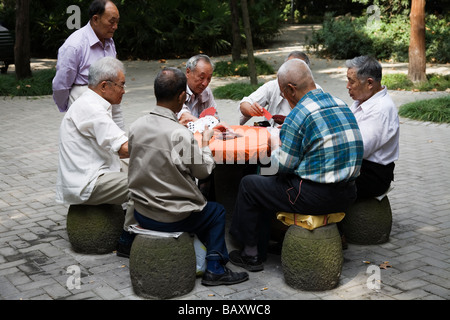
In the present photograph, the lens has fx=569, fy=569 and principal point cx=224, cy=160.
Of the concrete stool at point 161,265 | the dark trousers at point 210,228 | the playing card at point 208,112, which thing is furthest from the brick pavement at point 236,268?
the playing card at point 208,112

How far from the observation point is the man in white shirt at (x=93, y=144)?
176 inches

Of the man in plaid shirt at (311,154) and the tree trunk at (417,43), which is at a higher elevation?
the tree trunk at (417,43)

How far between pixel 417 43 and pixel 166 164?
1048 cm

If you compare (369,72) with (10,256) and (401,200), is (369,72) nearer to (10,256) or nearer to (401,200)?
(401,200)

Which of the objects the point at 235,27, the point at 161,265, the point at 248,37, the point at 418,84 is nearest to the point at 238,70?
the point at 235,27

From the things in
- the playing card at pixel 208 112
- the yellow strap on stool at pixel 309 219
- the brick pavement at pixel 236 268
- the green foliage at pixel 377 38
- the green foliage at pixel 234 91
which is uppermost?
the green foliage at pixel 377 38

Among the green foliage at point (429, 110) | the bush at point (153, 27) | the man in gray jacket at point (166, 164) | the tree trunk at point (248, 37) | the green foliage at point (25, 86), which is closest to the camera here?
the man in gray jacket at point (166, 164)

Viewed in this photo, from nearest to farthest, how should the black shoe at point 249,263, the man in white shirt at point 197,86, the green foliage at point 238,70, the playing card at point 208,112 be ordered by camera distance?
the black shoe at point 249,263
the man in white shirt at point 197,86
the playing card at point 208,112
the green foliage at point 238,70

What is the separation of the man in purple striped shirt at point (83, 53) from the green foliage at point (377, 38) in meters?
14.0

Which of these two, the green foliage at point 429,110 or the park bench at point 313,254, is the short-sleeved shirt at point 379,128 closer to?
the park bench at point 313,254

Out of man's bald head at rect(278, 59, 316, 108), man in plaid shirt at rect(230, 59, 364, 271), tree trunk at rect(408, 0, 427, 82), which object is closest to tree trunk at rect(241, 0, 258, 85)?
tree trunk at rect(408, 0, 427, 82)

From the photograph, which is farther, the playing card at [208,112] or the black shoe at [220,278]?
the playing card at [208,112]

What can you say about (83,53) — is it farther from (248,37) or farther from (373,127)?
(248,37)

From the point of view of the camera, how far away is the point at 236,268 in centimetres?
446
